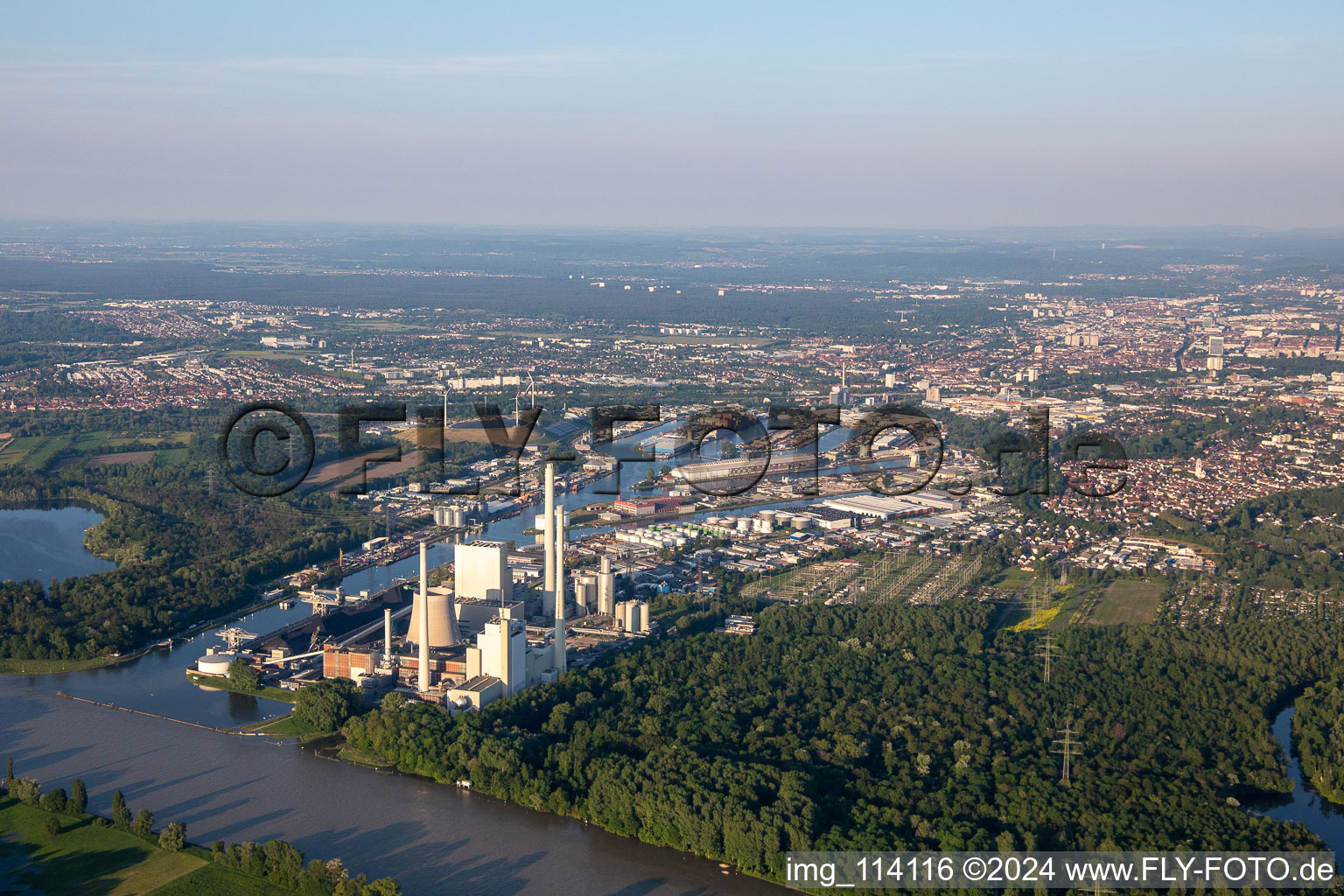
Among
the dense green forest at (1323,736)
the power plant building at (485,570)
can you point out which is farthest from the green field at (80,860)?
the dense green forest at (1323,736)

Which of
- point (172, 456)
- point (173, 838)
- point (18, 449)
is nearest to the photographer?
point (173, 838)

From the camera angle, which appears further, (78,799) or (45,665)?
(45,665)

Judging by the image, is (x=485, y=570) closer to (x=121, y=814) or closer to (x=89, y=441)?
(x=121, y=814)

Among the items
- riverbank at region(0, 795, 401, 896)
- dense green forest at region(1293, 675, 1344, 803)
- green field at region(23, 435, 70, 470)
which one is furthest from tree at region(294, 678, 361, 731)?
green field at region(23, 435, 70, 470)

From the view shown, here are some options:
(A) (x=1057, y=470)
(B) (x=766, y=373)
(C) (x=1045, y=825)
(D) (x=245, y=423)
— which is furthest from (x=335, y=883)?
(B) (x=766, y=373)

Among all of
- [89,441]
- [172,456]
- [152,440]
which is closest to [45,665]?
[172,456]

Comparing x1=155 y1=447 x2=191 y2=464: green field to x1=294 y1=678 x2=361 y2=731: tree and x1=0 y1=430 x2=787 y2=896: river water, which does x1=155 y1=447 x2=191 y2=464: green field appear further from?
x1=294 y1=678 x2=361 y2=731: tree
